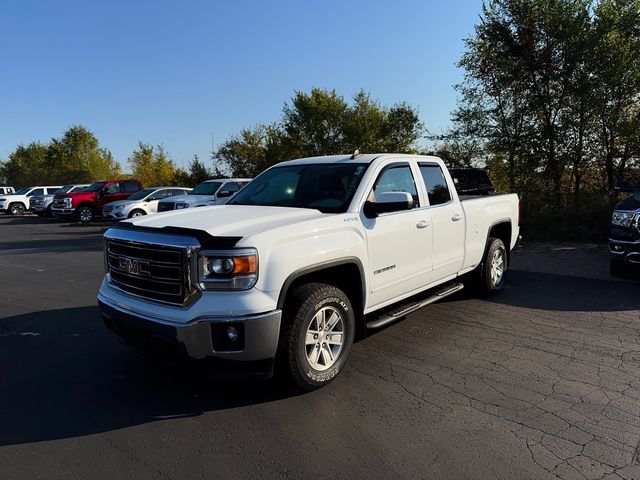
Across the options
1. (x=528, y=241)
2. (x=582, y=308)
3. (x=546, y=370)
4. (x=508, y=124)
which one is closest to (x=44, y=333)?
(x=546, y=370)

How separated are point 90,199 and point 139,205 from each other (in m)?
5.19

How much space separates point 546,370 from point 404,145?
2174 centimetres

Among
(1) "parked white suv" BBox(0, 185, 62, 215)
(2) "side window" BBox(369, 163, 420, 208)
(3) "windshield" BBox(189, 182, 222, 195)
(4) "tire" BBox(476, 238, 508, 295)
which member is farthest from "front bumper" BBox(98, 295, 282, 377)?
(1) "parked white suv" BBox(0, 185, 62, 215)

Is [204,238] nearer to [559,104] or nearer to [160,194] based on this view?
[559,104]

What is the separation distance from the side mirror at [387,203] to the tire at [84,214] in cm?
2188

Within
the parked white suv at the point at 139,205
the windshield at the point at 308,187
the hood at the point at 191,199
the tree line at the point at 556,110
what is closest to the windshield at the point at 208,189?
the hood at the point at 191,199

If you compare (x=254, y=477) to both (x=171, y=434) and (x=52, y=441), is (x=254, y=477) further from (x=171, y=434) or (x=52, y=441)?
(x=52, y=441)

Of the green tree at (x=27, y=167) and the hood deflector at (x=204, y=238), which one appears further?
the green tree at (x=27, y=167)

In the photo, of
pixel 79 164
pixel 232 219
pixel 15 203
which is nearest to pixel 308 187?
pixel 232 219

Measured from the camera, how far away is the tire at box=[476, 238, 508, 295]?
6582mm

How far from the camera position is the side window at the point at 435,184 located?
543cm

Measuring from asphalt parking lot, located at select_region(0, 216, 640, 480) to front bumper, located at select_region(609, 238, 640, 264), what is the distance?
5.36 feet

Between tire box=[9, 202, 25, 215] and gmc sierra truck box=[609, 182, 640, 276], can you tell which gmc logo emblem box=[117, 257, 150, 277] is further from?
tire box=[9, 202, 25, 215]

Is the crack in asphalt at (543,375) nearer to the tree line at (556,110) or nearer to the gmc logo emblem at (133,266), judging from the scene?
the gmc logo emblem at (133,266)
